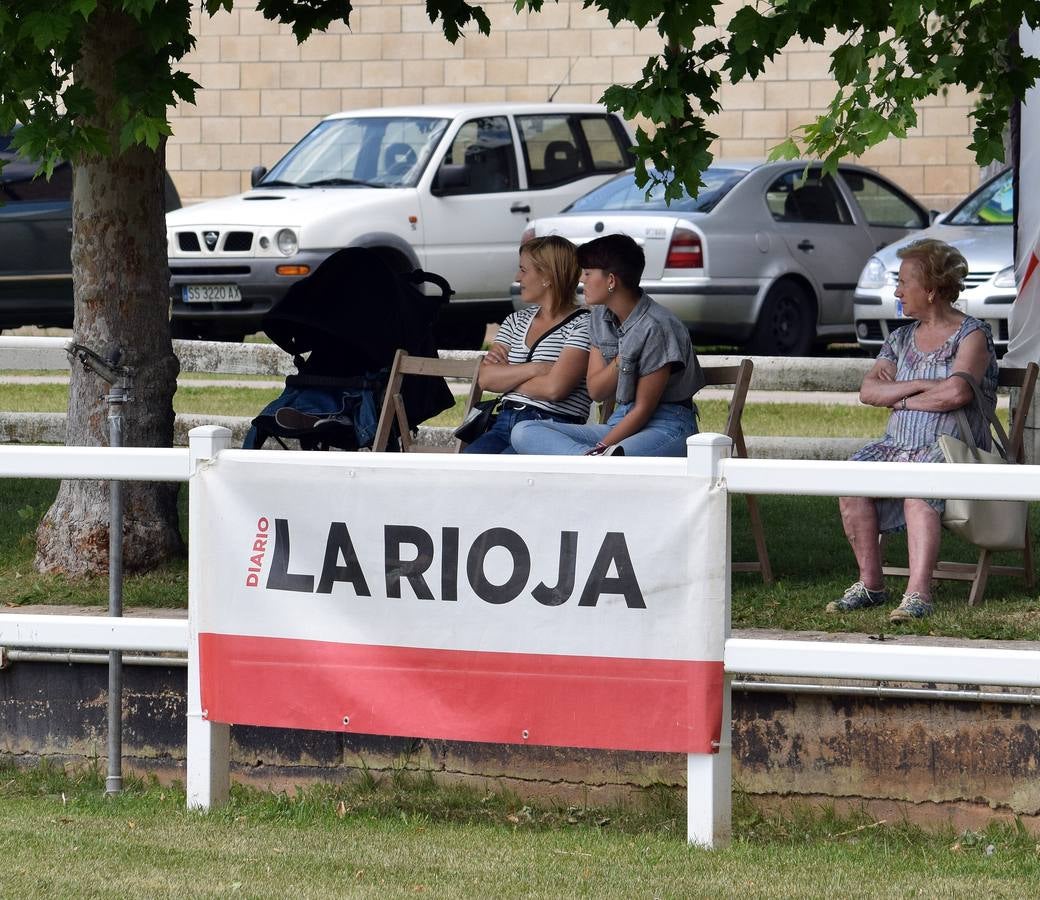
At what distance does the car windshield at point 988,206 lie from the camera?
13594mm

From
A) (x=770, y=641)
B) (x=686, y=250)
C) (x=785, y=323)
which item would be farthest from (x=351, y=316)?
(x=785, y=323)

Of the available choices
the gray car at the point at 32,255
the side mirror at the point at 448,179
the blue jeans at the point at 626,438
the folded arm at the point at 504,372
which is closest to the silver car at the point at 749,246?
the side mirror at the point at 448,179

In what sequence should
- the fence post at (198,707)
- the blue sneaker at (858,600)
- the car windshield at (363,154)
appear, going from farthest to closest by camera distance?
the car windshield at (363,154), the blue sneaker at (858,600), the fence post at (198,707)

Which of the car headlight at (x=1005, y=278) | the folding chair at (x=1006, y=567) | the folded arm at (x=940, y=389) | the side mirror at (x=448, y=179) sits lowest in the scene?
the folding chair at (x=1006, y=567)

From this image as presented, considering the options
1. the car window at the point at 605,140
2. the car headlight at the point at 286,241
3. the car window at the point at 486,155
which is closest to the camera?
the car headlight at the point at 286,241

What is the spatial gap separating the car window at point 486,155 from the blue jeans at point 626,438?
7827 millimetres

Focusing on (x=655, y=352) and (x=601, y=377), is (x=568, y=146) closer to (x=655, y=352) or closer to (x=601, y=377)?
(x=601, y=377)

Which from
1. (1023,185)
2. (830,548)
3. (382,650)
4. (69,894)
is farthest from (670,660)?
(1023,185)

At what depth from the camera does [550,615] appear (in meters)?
4.84

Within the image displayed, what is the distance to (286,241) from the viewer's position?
13.7 metres

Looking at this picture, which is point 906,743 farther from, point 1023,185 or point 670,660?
point 1023,185

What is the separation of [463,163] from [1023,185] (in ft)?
22.4

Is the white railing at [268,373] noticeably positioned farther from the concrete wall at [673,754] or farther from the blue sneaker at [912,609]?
the concrete wall at [673,754]

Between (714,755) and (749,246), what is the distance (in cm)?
931
